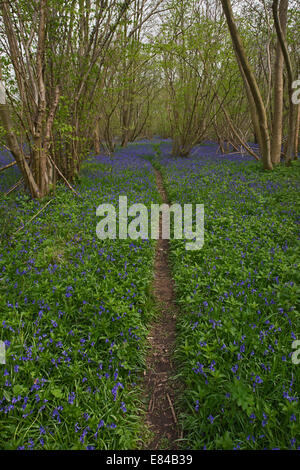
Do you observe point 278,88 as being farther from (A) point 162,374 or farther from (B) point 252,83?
(A) point 162,374

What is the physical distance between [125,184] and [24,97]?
3803 mm

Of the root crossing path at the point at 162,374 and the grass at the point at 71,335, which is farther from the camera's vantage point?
the root crossing path at the point at 162,374

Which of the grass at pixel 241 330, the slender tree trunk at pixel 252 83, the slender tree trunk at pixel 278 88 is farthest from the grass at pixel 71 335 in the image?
the slender tree trunk at pixel 278 88

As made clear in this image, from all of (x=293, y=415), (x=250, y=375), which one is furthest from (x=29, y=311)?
(x=293, y=415)

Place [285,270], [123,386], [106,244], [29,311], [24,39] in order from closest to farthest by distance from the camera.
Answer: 1. [123,386]
2. [29,311]
3. [285,270]
4. [106,244]
5. [24,39]

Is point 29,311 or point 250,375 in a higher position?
point 29,311

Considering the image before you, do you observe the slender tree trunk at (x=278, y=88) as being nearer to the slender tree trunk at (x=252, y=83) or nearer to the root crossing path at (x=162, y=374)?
the slender tree trunk at (x=252, y=83)

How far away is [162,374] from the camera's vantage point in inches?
112

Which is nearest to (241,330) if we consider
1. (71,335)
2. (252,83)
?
(71,335)

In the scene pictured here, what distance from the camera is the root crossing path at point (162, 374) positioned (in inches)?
90.2

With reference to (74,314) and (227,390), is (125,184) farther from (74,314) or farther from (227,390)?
(227,390)

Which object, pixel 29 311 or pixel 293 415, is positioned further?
pixel 29 311
